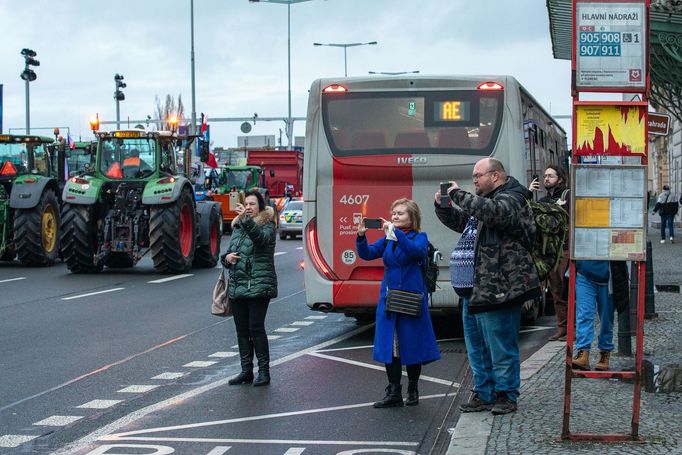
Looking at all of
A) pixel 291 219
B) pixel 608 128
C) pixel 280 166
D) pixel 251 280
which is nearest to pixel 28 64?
pixel 291 219

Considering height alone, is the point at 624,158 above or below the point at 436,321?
above

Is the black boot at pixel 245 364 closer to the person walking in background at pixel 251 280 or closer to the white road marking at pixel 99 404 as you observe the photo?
the person walking in background at pixel 251 280

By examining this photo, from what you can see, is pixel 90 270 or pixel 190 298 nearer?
pixel 190 298

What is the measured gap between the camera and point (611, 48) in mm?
6961

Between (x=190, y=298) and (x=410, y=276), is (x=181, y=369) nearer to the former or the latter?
(x=410, y=276)

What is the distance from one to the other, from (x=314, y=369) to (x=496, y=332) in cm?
327

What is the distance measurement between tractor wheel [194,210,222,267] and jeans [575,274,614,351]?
1542cm

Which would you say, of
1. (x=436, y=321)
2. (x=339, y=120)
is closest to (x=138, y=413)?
(x=339, y=120)

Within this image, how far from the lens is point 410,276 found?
28.6ft

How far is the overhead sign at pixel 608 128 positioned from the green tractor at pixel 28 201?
18307 millimetres

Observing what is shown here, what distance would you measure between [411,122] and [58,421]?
229 inches

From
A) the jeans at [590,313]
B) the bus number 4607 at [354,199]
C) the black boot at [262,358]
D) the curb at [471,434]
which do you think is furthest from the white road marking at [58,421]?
the bus number 4607 at [354,199]

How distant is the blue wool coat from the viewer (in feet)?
28.2

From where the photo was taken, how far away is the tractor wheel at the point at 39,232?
23812mm
